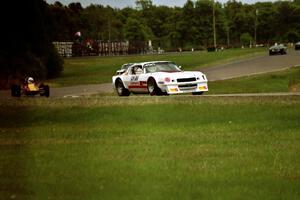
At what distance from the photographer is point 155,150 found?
1016cm

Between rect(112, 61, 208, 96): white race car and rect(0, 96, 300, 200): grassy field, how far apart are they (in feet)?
8.04

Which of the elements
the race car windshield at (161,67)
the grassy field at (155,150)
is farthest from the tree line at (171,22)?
the grassy field at (155,150)

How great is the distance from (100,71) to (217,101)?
999 inches

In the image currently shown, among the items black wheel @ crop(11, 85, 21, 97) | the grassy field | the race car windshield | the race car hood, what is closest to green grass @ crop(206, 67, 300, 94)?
the race car windshield

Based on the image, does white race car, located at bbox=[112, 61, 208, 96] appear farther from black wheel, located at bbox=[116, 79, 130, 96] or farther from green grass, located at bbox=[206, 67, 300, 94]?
green grass, located at bbox=[206, 67, 300, 94]

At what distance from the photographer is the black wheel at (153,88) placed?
21953mm

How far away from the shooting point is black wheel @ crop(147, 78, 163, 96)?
22.0 metres

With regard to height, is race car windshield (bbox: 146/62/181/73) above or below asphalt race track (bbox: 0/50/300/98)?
above

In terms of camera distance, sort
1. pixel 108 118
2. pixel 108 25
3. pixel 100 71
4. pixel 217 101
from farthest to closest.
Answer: pixel 100 71 < pixel 217 101 < pixel 108 118 < pixel 108 25

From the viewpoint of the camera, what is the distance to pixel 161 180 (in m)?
7.48

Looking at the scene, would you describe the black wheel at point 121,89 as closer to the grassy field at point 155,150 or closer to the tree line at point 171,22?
the tree line at point 171,22

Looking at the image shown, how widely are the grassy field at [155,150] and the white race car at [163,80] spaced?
2.45 metres

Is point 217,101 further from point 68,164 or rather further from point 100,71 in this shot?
point 100,71

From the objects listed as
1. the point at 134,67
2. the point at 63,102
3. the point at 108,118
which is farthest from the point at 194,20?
the point at 108,118
